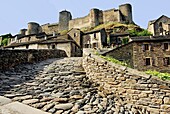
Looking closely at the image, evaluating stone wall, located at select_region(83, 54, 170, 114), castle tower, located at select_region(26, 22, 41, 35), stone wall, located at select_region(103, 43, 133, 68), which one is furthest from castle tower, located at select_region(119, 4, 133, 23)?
stone wall, located at select_region(83, 54, 170, 114)

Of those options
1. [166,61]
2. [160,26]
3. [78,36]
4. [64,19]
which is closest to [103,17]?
[64,19]

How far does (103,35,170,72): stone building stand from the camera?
87.3 ft

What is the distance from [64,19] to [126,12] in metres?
22.2

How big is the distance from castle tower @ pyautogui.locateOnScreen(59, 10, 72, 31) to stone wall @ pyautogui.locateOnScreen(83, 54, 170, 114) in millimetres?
55443

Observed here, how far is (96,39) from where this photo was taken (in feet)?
128

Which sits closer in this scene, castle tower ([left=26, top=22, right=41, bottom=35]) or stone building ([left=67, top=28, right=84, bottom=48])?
stone building ([left=67, top=28, right=84, bottom=48])

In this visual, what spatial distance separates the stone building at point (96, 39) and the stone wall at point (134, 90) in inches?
1287

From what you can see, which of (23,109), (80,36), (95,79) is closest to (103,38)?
(80,36)

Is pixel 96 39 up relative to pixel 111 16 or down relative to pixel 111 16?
down

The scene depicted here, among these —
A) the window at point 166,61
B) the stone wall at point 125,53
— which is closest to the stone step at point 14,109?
the stone wall at point 125,53

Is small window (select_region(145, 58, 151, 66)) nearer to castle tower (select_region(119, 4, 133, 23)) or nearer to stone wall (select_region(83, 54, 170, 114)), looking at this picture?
stone wall (select_region(83, 54, 170, 114))

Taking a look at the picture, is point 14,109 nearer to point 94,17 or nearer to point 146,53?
point 146,53

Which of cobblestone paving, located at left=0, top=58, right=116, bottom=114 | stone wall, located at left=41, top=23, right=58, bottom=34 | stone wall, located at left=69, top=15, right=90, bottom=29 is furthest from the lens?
stone wall, located at left=41, top=23, right=58, bottom=34

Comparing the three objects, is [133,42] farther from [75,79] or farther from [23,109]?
[23,109]
